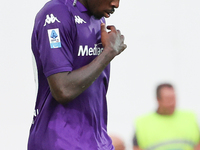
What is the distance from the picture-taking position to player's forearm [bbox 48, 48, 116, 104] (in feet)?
5.19

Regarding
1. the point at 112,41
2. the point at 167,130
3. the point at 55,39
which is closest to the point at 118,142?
the point at 167,130

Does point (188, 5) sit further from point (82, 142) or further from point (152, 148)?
point (82, 142)

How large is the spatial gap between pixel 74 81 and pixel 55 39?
17 cm

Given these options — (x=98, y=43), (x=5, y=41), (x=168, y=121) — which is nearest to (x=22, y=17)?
(x=5, y=41)

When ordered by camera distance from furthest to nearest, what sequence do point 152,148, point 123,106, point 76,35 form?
point 123,106
point 152,148
point 76,35

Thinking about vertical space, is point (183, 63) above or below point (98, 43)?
below

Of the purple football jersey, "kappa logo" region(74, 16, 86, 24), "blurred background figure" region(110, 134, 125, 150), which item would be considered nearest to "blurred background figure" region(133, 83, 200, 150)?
"blurred background figure" region(110, 134, 125, 150)

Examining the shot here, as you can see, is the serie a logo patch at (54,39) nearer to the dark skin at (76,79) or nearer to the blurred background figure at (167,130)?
the dark skin at (76,79)

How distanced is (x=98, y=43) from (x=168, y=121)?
4.54ft

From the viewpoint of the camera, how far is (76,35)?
65.2 inches

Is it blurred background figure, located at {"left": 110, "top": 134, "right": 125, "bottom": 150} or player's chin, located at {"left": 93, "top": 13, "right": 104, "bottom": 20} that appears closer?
player's chin, located at {"left": 93, "top": 13, "right": 104, "bottom": 20}

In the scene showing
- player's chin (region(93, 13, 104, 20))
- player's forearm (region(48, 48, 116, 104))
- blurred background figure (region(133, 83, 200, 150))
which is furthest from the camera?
blurred background figure (region(133, 83, 200, 150))

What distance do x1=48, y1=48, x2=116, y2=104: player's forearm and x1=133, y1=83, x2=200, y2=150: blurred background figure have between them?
55.2 inches

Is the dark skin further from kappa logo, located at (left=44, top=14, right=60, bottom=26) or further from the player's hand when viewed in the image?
kappa logo, located at (left=44, top=14, right=60, bottom=26)
